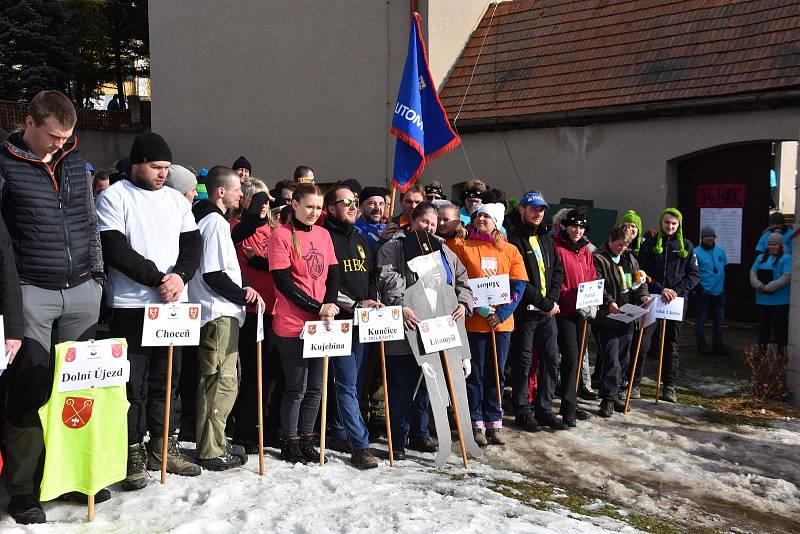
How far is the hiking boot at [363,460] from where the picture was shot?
18.5 ft

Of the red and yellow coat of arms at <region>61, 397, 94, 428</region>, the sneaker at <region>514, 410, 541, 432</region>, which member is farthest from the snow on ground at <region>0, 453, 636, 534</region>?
the sneaker at <region>514, 410, 541, 432</region>

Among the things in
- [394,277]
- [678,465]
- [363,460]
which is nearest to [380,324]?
[394,277]

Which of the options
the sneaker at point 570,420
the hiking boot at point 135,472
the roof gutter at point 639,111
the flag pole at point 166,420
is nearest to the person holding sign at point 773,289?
the roof gutter at point 639,111

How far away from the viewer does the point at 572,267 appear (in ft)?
24.9

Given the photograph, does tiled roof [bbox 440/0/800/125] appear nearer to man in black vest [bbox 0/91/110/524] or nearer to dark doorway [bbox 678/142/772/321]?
dark doorway [bbox 678/142/772/321]

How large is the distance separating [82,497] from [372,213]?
3321 mm

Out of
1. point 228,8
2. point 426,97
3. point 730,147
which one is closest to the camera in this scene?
point 426,97

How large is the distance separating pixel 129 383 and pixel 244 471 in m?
1.00

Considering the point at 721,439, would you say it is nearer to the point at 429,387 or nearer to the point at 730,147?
the point at 429,387

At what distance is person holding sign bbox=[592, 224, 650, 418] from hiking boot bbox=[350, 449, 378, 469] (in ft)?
9.65

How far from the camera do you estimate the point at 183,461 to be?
201 inches

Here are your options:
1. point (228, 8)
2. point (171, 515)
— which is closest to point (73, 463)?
point (171, 515)

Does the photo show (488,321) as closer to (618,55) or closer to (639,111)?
(639,111)

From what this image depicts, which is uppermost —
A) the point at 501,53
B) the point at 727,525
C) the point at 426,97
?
the point at 501,53
